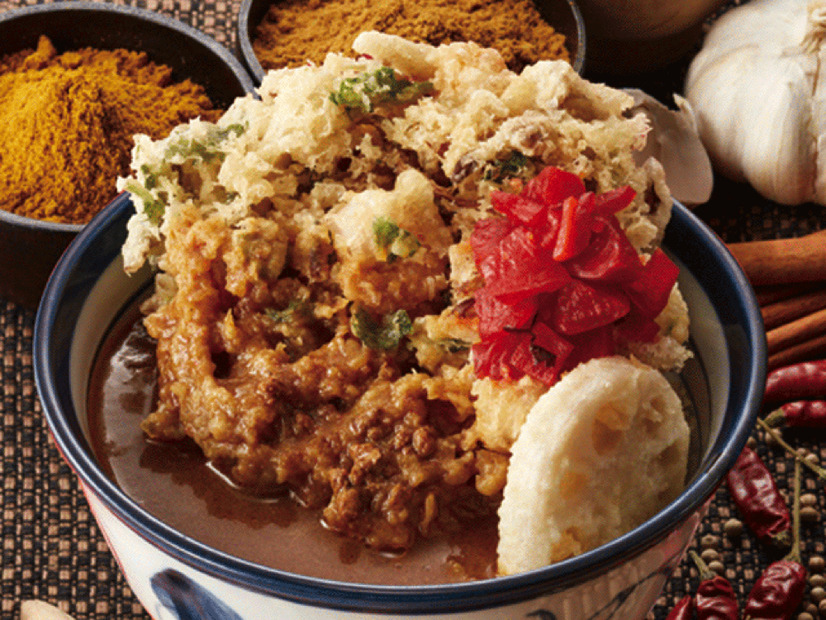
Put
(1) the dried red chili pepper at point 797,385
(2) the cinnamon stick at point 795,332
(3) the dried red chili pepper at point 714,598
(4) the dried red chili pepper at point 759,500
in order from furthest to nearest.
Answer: (2) the cinnamon stick at point 795,332
(1) the dried red chili pepper at point 797,385
(4) the dried red chili pepper at point 759,500
(3) the dried red chili pepper at point 714,598

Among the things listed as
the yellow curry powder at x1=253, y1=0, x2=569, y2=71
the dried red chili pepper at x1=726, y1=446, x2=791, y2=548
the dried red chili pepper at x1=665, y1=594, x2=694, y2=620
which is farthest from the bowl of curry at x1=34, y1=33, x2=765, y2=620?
A: the yellow curry powder at x1=253, y1=0, x2=569, y2=71

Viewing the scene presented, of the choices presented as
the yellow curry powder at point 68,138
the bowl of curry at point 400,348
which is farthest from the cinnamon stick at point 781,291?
the yellow curry powder at point 68,138

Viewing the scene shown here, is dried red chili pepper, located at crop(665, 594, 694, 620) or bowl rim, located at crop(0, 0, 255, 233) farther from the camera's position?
bowl rim, located at crop(0, 0, 255, 233)

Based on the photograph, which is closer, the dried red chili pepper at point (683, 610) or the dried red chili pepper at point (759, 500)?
the dried red chili pepper at point (683, 610)

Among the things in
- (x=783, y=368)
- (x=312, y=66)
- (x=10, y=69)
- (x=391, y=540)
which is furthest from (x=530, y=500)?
(x=10, y=69)

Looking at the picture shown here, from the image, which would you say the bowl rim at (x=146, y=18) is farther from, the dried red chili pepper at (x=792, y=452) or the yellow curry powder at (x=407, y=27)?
the dried red chili pepper at (x=792, y=452)

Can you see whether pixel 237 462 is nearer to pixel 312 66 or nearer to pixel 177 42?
pixel 312 66

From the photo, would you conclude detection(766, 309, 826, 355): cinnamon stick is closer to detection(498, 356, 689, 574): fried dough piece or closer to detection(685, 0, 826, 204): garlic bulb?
detection(685, 0, 826, 204): garlic bulb
